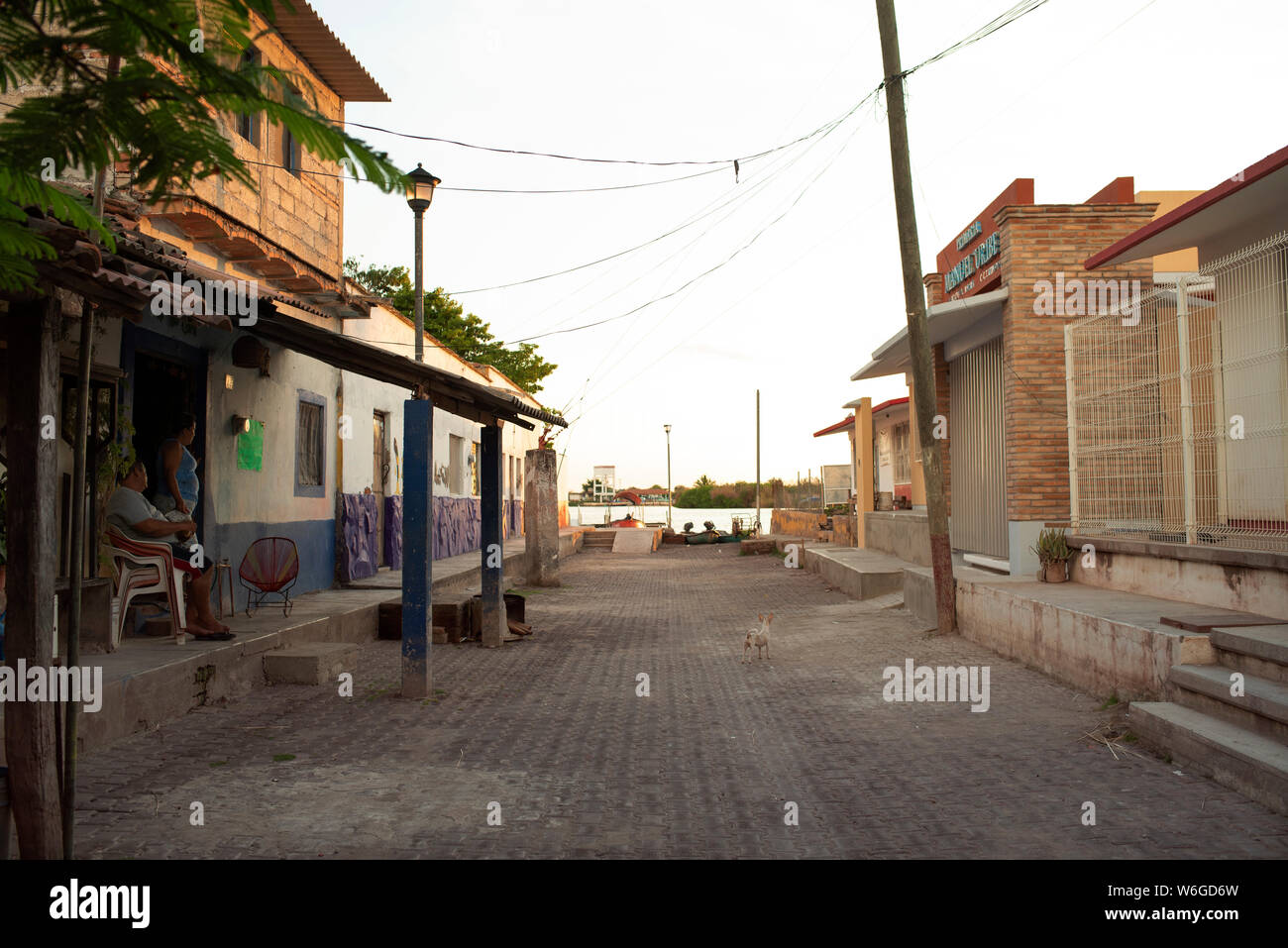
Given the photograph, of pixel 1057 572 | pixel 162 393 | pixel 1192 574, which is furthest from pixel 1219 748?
pixel 162 393

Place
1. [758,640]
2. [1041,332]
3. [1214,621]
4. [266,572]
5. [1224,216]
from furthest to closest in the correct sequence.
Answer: [1041,332], [266,572], [758,640], [1224,216], [1214,621]

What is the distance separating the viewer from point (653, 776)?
17.3ft

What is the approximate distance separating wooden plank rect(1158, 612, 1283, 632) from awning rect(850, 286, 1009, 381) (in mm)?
5196

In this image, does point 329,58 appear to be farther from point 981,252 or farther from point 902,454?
point 902,454

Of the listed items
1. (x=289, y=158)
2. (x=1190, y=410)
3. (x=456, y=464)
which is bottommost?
(x=1190, y=410)

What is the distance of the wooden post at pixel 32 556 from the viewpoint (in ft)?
10.6

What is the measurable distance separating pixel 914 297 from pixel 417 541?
6.49 meters

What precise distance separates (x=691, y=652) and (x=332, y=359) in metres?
5.10

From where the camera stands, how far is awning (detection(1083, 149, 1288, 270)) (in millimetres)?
7594

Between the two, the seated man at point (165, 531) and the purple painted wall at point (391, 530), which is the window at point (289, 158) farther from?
the seated man at point (165, 531)

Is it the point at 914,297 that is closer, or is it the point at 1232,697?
the point at 1232,697

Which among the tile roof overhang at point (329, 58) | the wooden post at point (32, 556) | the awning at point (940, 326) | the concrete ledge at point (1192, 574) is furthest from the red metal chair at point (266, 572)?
the concrete ledge at point (1192, 574)

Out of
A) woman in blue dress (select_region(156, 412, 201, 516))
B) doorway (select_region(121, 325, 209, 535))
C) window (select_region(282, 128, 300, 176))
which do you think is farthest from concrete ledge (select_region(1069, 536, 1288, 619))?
window (select_region(282, 128, 300, 176))

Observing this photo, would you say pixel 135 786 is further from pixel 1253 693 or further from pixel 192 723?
pixel 1253 693
